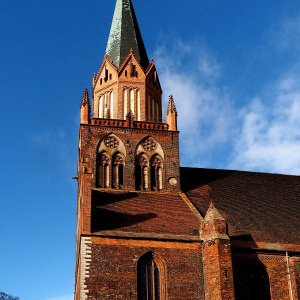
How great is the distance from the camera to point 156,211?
3300cm

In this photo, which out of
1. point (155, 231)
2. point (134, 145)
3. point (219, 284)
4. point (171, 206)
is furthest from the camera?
point (134, 145)

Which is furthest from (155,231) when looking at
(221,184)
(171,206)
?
(221,184)

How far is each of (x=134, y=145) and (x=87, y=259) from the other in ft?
34.0

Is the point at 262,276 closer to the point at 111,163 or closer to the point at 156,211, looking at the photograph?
the point at 156,211

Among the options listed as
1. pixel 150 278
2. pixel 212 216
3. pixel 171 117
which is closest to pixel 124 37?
pixel 171 117

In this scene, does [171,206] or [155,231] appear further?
[171,206]

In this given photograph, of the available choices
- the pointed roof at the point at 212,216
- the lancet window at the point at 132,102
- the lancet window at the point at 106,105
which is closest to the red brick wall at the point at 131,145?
the lancet window at the point at 132,102

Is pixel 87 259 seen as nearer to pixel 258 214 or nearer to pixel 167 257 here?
pixel 167 257

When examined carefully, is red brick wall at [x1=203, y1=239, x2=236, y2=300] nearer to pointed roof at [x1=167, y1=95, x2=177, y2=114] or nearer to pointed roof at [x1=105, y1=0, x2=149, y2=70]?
pointed roof at [x1=167, y1=95, x2=177, y2=114]

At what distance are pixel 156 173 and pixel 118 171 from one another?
2.48 m

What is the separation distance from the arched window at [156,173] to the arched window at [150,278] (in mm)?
7218

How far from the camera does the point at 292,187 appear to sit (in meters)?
39.3

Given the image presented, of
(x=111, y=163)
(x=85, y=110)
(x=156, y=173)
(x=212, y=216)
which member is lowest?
(x=212, y=216)

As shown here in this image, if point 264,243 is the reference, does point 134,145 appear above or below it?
above
